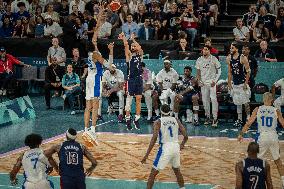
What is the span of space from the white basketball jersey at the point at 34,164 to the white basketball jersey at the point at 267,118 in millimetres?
4927

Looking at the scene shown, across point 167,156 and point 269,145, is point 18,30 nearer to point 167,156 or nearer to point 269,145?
point 269,145

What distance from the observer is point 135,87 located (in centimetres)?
2083

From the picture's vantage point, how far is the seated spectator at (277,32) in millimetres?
25575

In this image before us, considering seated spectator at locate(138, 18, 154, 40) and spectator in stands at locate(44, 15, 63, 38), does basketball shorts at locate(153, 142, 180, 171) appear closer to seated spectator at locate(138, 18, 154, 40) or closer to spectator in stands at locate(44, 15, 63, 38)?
seated spectator at locate(138, 18, 154, 40)

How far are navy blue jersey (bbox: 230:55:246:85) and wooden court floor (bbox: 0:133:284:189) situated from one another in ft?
7.62

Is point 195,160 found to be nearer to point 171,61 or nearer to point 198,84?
point 198,84

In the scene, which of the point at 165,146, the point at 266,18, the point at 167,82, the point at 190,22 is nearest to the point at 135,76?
the point at 167,82

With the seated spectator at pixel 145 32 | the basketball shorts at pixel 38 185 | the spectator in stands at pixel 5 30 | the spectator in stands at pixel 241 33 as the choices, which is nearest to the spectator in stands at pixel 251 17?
the spectator in stands at pixel 241 33

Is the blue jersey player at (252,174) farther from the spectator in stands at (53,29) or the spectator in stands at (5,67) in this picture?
the spectator in stands at (53,29)

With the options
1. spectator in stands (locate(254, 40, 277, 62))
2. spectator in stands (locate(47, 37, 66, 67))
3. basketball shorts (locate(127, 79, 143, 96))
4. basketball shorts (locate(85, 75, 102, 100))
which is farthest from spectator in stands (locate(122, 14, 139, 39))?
basketball shorts (locate(85, 75, 102, 100))

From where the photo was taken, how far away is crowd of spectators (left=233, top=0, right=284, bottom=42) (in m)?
25.7

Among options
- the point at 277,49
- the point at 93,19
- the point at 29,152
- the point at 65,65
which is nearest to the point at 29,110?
the point at 65,65

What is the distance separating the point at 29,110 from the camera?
2328 centimetres

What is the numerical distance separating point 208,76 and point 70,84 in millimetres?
5291
